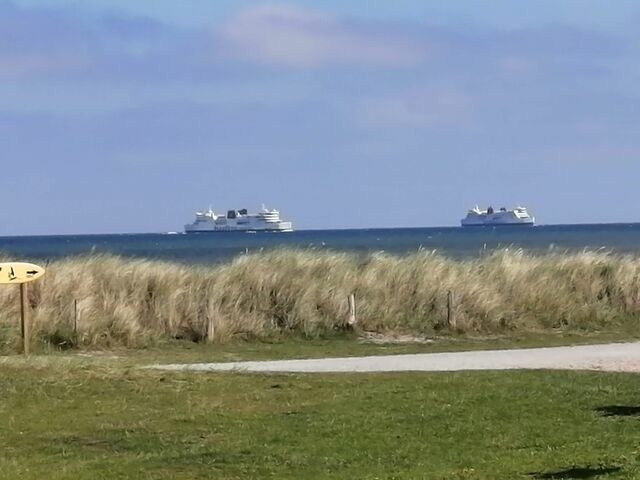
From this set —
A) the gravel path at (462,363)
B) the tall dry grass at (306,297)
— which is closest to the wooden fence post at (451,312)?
the tall dry grass at (306,297)

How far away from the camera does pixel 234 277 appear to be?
77.0 feet

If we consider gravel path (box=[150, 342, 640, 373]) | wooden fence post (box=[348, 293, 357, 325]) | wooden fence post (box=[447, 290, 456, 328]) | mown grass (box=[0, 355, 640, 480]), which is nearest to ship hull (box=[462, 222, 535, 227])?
wooden fence post (box=[447, 290, 456, 328])

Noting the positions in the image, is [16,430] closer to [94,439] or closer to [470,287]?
[94,439]

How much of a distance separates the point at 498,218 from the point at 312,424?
134189mm

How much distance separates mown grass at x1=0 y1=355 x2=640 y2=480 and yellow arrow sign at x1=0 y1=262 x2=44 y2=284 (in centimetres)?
173

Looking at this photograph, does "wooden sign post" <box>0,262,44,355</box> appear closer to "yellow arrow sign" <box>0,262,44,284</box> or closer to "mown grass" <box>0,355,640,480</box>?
"yellow arrow sign" <box>0,262,44,284</box>

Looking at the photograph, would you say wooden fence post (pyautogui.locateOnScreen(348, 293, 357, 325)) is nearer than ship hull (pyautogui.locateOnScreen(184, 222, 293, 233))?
Yes

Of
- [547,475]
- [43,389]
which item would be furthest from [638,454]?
[43,389]

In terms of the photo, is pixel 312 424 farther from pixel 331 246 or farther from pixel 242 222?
pixel 242 222

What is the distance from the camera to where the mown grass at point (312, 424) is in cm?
948

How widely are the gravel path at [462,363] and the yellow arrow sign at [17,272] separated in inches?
99.2

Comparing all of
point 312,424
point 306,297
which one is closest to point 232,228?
point 306,297

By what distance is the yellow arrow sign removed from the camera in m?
17.2

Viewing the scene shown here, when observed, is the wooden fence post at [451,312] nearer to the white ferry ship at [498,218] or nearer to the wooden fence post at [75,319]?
the wooden fence post at [75,319]
